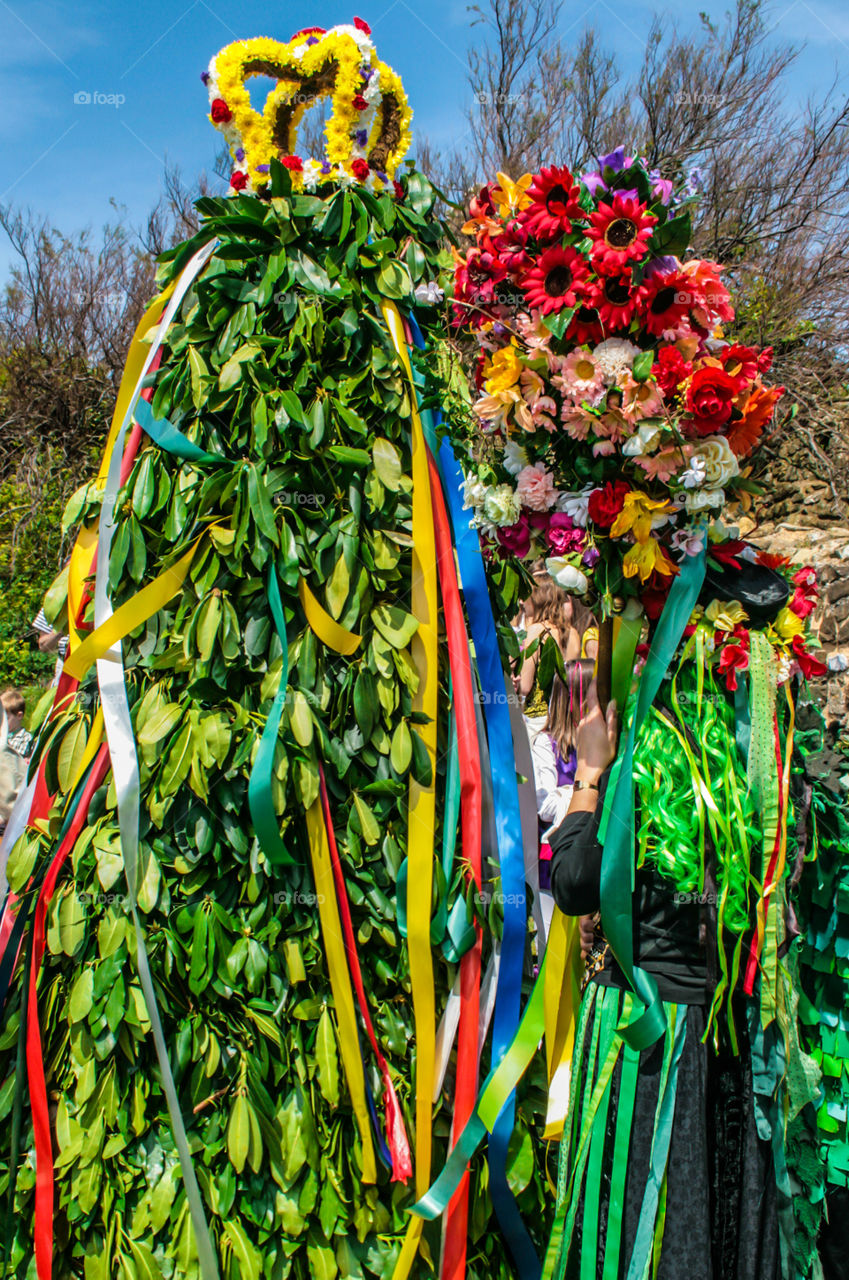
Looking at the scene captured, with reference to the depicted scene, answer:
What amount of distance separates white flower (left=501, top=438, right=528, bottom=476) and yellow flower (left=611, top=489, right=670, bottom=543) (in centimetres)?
23

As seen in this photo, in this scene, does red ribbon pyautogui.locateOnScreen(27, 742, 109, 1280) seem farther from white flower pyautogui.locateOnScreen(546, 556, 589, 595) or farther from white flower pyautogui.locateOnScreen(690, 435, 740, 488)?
white flower pyautogui.locateOnScreen(690, 435, 740, 488)

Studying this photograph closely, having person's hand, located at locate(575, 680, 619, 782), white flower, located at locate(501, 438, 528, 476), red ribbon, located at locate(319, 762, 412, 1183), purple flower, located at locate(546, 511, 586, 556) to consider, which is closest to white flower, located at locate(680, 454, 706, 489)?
purple flower, located at locate(546, 511, 586, 556)

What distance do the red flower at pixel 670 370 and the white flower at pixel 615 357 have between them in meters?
0.05

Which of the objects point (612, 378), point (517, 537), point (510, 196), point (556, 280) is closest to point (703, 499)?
point (612, 378)

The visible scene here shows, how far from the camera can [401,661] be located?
170 centimetres

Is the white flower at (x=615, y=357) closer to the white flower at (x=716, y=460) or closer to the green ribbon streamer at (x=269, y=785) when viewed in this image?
the white flower at (x=716, y=460)

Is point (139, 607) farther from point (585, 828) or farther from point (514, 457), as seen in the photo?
point (585, 828)

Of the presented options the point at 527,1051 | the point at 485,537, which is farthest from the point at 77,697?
the point at 527,1051

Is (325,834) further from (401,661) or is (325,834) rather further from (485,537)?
(485,537)

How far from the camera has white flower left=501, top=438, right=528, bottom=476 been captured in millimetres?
1614

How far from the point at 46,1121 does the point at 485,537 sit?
1.47 m

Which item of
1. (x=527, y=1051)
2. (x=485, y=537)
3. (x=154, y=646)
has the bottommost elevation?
(x=527, y=1051)

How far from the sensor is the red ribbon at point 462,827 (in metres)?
1.63

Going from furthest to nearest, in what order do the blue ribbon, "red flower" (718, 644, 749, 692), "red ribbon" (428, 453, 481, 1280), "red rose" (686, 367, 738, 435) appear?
the blue ribbon
"red ribbon" (428, 453, 481, 1280)
"red flower" (718, 644, 749, 692)
"red rose" (686, 367, 738, 435)
